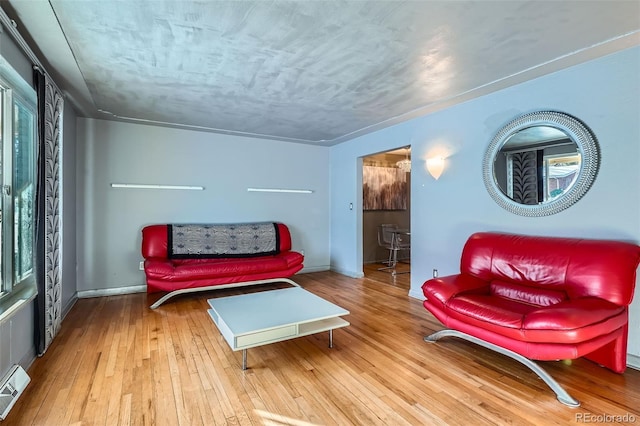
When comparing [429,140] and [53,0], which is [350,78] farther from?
[53,0]

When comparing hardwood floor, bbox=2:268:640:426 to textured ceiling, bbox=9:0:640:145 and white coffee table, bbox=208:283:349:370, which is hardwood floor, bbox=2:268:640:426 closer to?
white coffee table, bbox=208:283:349:370

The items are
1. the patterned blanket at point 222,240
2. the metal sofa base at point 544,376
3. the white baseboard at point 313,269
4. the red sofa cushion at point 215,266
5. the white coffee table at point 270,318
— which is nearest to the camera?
the metal sofa base at point 544,376

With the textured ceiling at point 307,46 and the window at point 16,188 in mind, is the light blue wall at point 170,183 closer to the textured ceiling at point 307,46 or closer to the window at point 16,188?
the textured ceiling at point 307,46

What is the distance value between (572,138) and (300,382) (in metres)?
2.83

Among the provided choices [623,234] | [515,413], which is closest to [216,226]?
[515,413]

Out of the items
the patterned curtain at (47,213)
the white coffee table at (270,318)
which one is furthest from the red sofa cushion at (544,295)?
the patterned curtain at (47,213)

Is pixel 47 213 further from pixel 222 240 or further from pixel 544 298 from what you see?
pixel 544 298

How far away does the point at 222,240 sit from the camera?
14.7ft

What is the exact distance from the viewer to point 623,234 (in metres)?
2.28

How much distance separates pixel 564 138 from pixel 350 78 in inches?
73.5

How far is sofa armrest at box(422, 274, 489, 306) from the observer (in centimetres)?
244

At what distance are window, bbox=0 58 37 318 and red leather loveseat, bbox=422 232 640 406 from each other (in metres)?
3.09

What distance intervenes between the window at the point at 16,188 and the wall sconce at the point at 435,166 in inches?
147

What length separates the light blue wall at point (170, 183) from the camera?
4.05m
